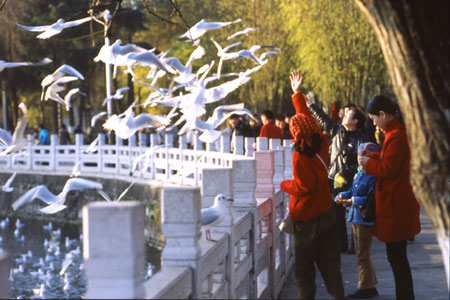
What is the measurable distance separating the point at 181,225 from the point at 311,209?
1762 millimetres

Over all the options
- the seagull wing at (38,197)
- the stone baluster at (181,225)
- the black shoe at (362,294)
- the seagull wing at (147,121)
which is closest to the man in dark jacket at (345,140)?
the black shoe at (362,294)

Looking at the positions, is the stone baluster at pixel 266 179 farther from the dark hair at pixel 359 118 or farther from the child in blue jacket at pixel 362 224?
the dark hair at pixel 359 118

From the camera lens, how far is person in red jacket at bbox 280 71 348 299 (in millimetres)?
5914

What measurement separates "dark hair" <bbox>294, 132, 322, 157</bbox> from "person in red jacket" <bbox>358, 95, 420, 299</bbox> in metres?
0.40

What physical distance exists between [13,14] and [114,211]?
3992cm

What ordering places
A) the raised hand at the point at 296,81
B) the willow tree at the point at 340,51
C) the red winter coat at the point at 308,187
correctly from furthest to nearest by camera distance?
the willow tree at the point at 340,51, the raised hand at the point at 296,81, the red winter coat at the point at 308,187

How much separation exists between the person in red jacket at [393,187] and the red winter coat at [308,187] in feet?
1.19

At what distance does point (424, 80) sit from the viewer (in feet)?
14.5

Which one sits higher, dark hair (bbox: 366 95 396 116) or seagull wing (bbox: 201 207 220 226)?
dark hair (bbox: 366 95 396 116)

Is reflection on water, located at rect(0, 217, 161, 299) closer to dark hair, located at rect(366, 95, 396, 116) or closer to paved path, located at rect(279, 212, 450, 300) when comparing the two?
paved path, located at rect(279, 212, 450, 300)

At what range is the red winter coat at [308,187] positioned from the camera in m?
5.89

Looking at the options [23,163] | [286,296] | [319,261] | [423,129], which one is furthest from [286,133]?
[23,163]

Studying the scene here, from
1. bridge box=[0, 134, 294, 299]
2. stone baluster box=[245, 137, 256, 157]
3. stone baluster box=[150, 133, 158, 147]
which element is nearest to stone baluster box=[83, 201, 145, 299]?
bridge box=[0, 134, 294, 299]

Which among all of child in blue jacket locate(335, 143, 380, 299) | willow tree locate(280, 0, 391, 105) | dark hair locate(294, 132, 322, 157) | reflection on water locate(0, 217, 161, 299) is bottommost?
reflection on water locate(0, 217, 161, 299)
